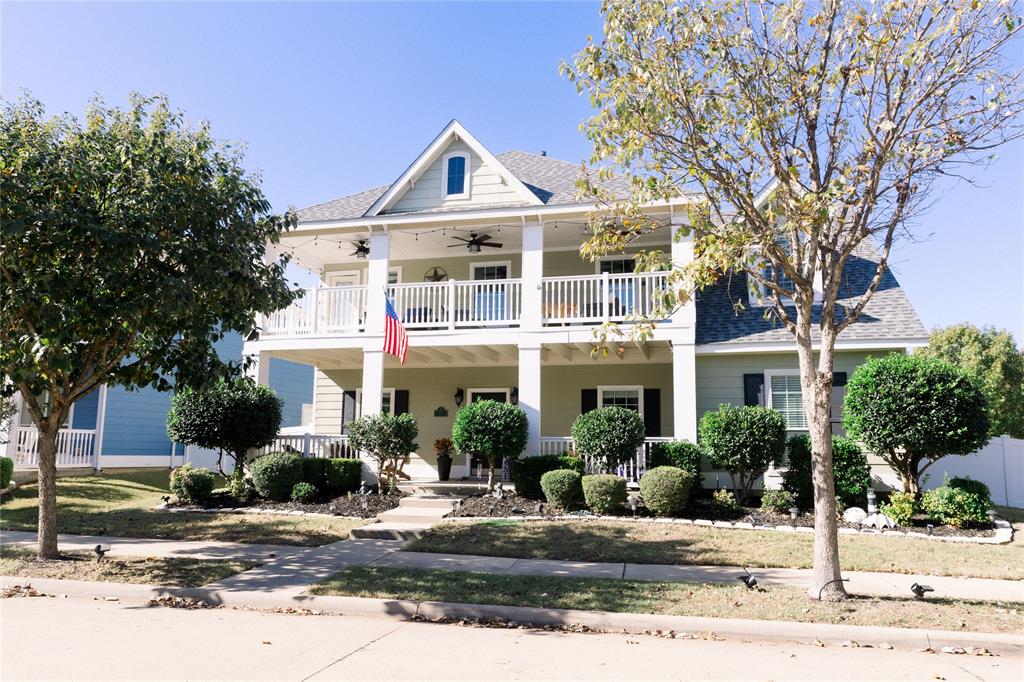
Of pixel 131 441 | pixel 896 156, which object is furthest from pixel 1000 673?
pixel 131 441

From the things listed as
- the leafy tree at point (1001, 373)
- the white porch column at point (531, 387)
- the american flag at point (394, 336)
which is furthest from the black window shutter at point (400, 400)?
the leafy tree at point (1001, 373)

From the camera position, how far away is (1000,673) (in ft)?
17.3

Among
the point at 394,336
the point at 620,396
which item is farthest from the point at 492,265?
the point at 394,336

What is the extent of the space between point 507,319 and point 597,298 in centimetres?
214

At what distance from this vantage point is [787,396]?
51.4 ft

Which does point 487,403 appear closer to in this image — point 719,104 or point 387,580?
point 387,580

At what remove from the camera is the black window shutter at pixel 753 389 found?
15.6 m

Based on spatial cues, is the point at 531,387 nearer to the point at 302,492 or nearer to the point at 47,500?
the point at 302,492

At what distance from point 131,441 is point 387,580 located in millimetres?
17170

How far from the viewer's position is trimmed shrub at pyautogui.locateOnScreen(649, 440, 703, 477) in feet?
45.9

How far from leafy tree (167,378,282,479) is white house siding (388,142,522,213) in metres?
5.67

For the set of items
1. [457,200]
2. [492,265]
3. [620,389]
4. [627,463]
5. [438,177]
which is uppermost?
[438,177]

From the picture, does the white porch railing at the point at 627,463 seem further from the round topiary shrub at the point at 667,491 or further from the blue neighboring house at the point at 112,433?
the blue neighboring house at the point at 112,433

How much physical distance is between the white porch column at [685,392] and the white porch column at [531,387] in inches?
117
